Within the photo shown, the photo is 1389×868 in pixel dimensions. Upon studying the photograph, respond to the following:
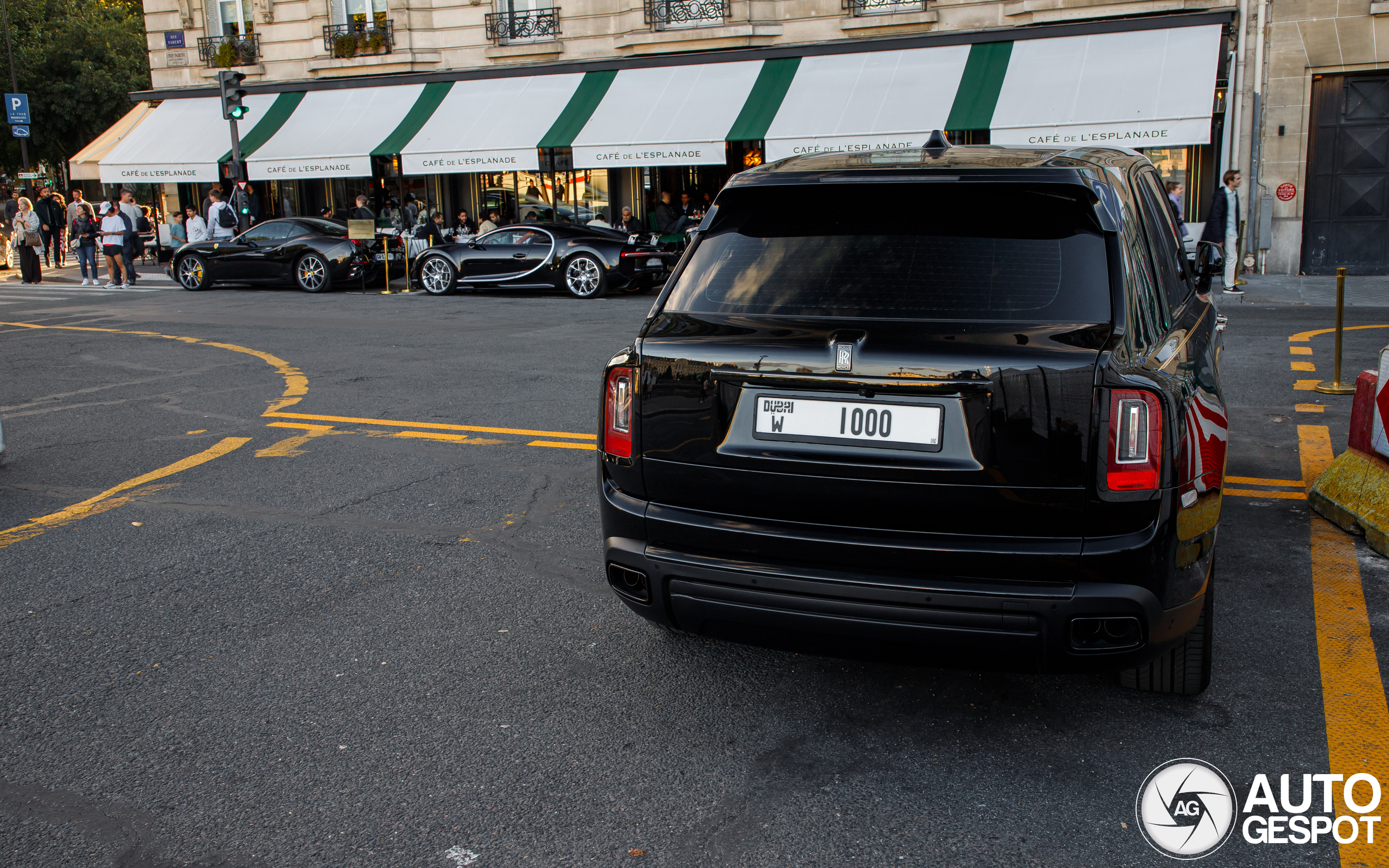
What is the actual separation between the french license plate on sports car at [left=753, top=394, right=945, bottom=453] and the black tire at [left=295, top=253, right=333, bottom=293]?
715 inches

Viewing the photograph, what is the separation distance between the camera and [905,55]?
21.2 meters

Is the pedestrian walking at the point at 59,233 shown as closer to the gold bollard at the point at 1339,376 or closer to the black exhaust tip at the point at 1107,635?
the gold bollard at the point at 1339,376

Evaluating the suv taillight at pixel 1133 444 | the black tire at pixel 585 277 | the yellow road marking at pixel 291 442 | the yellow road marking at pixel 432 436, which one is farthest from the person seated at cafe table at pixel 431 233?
the suv taillight at pixel 1133 444

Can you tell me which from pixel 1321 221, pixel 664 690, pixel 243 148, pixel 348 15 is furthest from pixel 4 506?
pixel 348 15

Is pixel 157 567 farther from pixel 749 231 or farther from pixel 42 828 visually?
pixel 749 231

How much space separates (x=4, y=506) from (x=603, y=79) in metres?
19.4

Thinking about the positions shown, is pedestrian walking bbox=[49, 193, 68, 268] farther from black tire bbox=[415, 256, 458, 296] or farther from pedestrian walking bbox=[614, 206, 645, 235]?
pedestrian walking bbox=[614, 206, 645, 235]

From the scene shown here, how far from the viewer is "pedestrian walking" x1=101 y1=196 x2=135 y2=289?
2170 cm

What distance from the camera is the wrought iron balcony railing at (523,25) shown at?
24578mm

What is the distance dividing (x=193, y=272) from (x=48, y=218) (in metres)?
9.58

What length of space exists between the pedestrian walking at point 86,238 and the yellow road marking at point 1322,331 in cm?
2134

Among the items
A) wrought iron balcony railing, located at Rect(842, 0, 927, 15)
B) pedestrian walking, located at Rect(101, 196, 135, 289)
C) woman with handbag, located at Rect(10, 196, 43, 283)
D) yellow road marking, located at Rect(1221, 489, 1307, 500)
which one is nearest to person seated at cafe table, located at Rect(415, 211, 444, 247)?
pedestrian walking, located at Rect(101, 196, 135, 289)

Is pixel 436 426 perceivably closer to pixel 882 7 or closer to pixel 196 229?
pixel 882 7

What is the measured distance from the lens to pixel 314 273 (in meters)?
19.8
